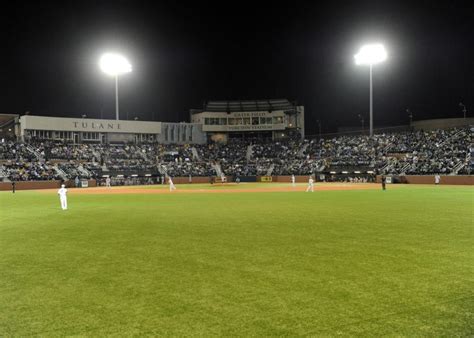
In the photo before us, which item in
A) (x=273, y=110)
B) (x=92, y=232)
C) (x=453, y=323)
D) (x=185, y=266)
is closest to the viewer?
(x=453, y=323)

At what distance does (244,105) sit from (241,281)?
77535 mm

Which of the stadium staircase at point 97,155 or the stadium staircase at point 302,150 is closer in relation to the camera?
the stadium staircase at point 97,155

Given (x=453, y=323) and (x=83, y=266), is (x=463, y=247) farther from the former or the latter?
(x=83, y=266)

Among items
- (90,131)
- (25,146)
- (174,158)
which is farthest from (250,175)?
(25,146)

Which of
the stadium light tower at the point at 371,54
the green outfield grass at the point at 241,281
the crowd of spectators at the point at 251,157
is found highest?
the stadium light tower at the point at 371,54

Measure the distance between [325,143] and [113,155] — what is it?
3748cm

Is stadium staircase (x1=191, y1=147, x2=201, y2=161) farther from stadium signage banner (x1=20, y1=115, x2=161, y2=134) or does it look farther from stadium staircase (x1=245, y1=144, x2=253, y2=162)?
stadium staircase (x1=245, y1=144, x2=253, y2=162)

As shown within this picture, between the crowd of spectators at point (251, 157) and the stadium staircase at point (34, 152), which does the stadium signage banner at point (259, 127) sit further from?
the stadium staircase at point (34, 152)

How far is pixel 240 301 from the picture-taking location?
612cm

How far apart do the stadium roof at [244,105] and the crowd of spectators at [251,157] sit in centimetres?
656

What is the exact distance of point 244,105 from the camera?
83250mm

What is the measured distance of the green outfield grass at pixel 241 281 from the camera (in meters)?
5.26

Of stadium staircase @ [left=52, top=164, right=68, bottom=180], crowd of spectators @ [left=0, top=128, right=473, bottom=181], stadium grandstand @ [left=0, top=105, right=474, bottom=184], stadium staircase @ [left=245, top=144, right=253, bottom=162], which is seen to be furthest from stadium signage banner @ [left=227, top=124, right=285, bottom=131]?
stadium staircase @ [left=52, top=164, right=68, bottom=180]

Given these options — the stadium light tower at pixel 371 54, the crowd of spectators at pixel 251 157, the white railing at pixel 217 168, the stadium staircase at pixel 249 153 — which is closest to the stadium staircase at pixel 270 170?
the crowd of spectators at pixel 251 157
